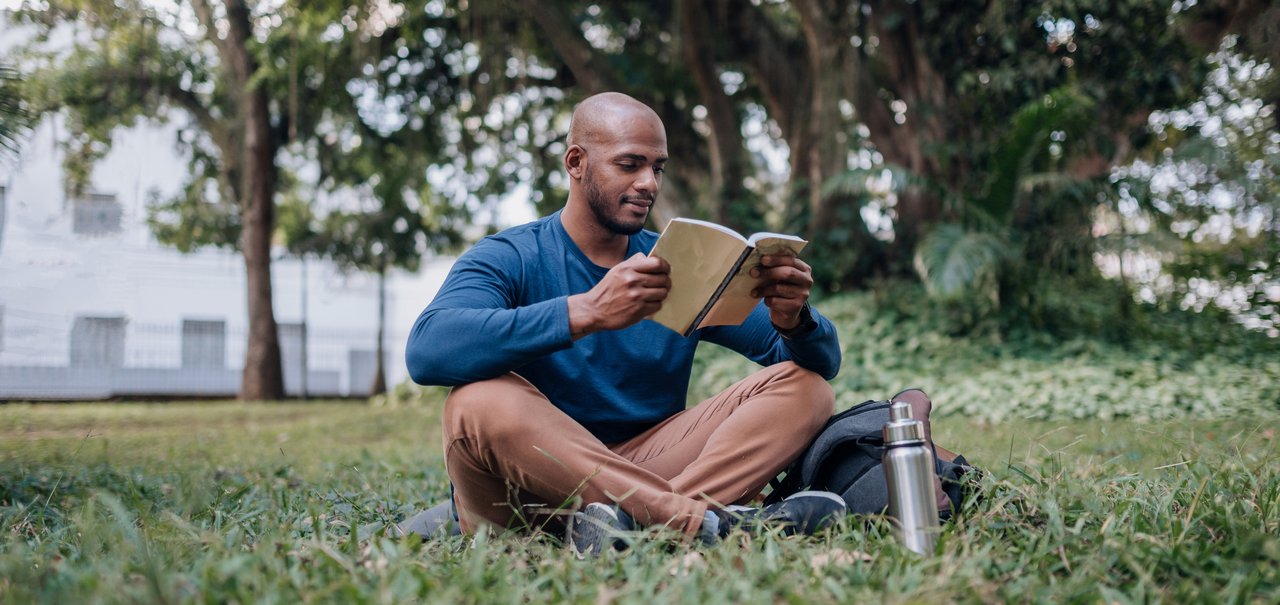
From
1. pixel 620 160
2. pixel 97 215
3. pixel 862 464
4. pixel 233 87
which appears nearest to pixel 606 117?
pixel 620 160

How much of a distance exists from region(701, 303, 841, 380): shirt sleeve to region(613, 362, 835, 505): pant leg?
0.15 ft

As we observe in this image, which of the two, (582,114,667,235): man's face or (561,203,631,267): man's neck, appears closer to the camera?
(582,114,667,235): man's face

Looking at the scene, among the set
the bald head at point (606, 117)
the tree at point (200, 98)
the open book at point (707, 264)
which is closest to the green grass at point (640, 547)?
the open book at point (707, 264)

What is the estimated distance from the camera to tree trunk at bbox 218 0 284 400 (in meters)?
13.5

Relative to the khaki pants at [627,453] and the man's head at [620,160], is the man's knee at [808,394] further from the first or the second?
the man's head at [620,160]

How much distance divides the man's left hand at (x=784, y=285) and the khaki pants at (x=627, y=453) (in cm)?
21

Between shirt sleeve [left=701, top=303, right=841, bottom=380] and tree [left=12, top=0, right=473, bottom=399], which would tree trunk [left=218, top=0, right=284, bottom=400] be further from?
shirt sleeve [left=701, top=303, right=841, bottom=380]

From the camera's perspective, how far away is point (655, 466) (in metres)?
2.68

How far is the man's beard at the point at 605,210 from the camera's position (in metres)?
2.81

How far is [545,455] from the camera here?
2318mm

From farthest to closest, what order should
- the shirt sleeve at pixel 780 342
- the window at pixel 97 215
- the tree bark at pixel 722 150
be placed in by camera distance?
the tree bark at pixel 722 150
the window at pixel 97 215
the shirt sleeve at pixel 780 342

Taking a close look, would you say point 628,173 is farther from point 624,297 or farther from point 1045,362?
point 1045,362

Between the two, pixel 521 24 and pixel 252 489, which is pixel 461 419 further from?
pixel 521 24

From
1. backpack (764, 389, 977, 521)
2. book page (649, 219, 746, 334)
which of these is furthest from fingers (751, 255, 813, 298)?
backpack (764, 389, 977, 521)
